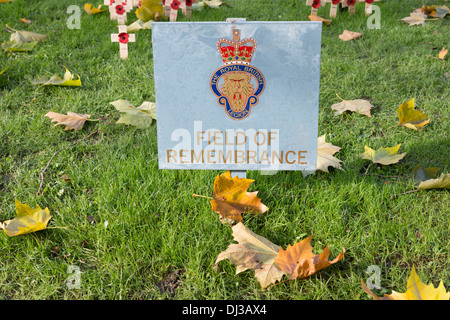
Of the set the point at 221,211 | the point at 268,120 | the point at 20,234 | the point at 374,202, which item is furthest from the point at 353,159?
the point at 20,234

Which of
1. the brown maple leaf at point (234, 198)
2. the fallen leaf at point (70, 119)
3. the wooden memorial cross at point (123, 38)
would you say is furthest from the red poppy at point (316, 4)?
the brown maple leaf at point (234, 198)

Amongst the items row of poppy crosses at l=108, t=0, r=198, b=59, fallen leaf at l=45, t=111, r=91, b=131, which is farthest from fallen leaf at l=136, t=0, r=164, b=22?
fallen leaf at l=45, t=111, r=91, b=131

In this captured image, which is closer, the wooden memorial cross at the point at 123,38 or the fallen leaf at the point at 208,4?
the wooden memorial cross at the point at 123,38

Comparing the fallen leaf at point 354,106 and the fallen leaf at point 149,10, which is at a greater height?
the fallen leaf at point 149,10

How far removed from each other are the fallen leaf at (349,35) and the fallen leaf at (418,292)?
291cm

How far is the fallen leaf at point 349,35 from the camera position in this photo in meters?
3.93

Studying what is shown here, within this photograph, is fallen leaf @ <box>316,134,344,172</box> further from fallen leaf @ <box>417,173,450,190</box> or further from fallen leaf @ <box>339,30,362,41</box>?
fallen leaf @ <box>339,30,362,41</box>

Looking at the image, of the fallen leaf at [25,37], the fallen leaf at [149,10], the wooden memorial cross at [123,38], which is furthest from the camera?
the fallen leaf at [149,10]

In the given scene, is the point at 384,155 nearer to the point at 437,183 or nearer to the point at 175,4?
the point at 437,183

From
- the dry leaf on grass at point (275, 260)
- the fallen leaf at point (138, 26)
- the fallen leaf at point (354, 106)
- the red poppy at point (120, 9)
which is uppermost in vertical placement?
the red poppy at point (120, 9)

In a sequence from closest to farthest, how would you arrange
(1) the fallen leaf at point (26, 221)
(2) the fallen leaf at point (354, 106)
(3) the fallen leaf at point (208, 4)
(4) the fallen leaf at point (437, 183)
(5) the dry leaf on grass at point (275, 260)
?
(5) the dry leaf on grass at point (275, 260), (1) the fallen leaf at point (26, 221), (4) the fallen leaf at point (437, 183), (2) the fallen leaf at point (354, 106), (3) the fallen leaf at point (208, 4)

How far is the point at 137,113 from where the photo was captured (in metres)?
2.72

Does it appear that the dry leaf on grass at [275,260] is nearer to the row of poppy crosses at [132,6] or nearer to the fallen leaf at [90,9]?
the row of poppy crosses at [132,6]

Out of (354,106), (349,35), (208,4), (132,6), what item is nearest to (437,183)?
(354,106)
